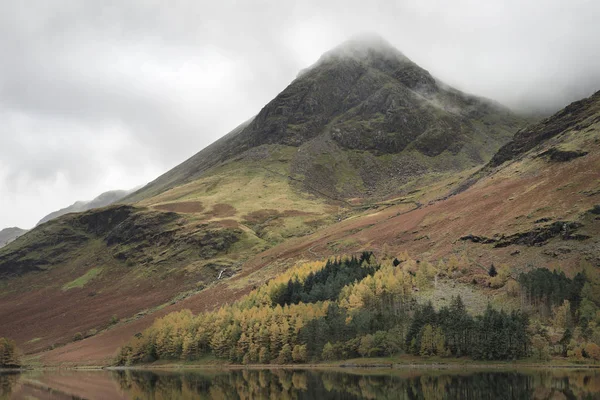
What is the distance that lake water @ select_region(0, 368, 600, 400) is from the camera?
6662cm

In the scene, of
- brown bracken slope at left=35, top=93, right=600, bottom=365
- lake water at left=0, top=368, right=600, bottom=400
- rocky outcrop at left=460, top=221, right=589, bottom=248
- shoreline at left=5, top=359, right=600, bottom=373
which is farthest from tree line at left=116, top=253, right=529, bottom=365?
rocky outcrop at left=460, top=221, right=589, bottom=248

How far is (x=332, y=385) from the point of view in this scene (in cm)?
8150

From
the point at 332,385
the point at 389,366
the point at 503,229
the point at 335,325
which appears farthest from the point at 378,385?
the point at 503,229

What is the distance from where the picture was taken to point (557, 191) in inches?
5684

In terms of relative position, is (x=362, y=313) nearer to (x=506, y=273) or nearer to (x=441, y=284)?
(x=441, y=284)

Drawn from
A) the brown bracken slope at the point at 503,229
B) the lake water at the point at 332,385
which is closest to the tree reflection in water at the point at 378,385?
the lake water at the point at 332,385

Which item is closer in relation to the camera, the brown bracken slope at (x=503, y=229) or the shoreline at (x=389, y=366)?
the shoreline at (x=389, y=366)

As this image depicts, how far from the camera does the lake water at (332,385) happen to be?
219 ft

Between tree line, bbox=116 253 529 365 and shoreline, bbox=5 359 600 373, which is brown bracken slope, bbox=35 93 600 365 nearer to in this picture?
tree line, bbox=116 253 529 365

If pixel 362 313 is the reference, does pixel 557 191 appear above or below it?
above

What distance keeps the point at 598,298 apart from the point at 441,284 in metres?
35.4

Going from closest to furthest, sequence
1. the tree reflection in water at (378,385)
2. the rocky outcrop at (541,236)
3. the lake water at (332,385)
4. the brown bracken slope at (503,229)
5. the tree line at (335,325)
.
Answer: the tree reflection in water at (378,385)
the lake water at (332,385)
the tree line at (335,325)
the rocky outcrop at (541,236)
the brown bracken slope at (503,229)

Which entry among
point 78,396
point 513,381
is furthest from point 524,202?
point 78,396

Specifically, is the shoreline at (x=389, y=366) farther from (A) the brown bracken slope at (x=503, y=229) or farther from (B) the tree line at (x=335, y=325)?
(A) the brown bracken slope at (x=503, y=229)
